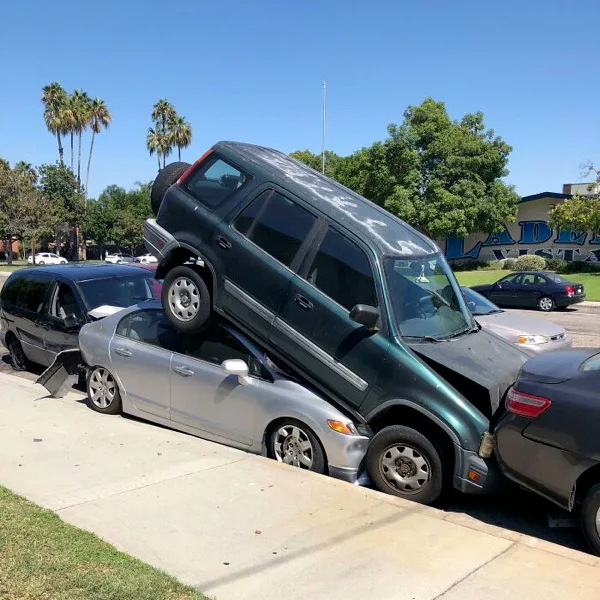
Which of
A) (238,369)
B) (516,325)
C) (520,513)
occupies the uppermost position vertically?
(516,325)

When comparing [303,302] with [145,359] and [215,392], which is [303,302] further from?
[145,359]

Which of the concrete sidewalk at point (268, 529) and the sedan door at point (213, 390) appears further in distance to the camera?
the sedan door at point (213, 390)

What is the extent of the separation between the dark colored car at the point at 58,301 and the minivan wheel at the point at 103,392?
1242 mm

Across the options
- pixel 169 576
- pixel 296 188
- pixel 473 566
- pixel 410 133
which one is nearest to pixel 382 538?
pixel 473 566

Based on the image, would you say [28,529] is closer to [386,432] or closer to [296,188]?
[386,432]

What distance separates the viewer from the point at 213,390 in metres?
5.80

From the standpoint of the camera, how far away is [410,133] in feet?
144

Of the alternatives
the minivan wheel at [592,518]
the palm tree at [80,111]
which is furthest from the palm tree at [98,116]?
the minivan wheel at [592,518]

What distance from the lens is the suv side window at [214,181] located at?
6.05 metres

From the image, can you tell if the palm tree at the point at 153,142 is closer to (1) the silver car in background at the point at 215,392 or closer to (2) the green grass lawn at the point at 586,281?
(2) the green grass lawn at the point at 586,281

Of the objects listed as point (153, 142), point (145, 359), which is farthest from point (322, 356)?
point (153, 142)

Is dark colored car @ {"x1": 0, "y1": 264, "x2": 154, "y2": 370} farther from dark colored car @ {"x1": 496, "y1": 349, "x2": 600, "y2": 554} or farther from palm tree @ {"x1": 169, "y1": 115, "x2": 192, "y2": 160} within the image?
palm tree @ {"x1": 169, "y1": 115, "x2": 192, "y2": 160}

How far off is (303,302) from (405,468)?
1.57 m

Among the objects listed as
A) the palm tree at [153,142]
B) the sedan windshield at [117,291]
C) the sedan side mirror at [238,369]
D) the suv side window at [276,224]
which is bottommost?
the sedan side mirror at [238,369]
